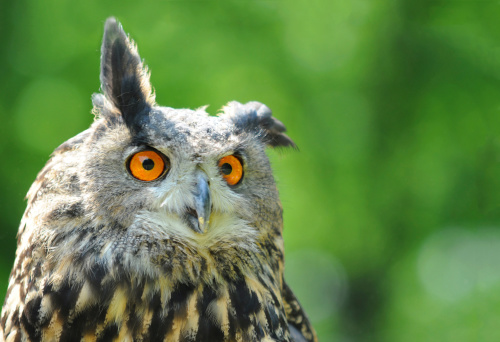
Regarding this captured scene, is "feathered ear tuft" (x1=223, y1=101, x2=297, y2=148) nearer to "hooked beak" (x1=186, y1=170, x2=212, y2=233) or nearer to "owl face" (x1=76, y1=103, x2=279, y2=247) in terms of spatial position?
"owl face" (x1=76, y1=103, x2=279, y2=247)

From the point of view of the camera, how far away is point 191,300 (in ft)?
5.56

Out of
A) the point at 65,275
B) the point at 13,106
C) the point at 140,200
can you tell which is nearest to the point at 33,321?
the point at 65,275

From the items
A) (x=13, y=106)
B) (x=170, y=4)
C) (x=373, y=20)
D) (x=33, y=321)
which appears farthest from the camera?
(x=373, y=20)

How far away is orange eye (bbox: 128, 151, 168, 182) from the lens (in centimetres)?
171

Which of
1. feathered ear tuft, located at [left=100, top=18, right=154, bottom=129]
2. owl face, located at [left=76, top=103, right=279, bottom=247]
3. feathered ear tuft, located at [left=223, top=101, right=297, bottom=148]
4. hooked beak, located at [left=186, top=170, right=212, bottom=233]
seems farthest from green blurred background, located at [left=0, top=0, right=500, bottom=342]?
hooked beak, located at [left=186, top=170, right=212, bottom=233]

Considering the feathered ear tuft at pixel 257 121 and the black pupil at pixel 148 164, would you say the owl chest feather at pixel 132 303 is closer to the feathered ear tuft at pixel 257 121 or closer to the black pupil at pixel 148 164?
the black pupil at pixel 148 164

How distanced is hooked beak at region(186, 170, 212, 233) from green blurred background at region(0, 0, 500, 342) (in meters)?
5.18

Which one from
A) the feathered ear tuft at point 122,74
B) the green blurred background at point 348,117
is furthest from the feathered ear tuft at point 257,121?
the green blurred background at point 348,117

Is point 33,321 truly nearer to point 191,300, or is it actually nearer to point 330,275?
point 191,300

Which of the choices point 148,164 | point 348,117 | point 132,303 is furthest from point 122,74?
point 348,117

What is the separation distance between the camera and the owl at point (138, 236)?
163 centimetres

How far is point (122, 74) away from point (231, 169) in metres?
0.51

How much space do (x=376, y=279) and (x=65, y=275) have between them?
25.5 feet

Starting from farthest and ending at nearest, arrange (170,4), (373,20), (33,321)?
(373,20)
(170,4)
(33,321)
